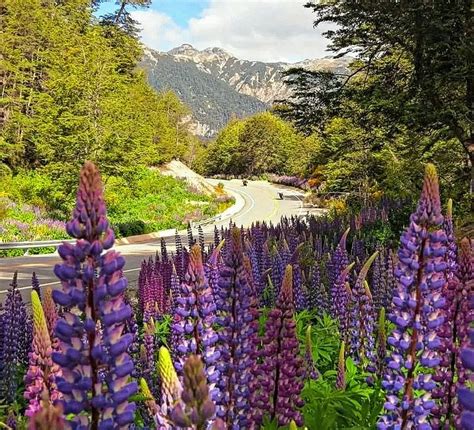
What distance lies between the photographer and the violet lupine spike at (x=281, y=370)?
2.73 metres

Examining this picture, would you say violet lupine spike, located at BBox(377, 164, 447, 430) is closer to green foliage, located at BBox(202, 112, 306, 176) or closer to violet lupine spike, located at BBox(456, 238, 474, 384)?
violet lupine spike, located at BBox(456, 238, 474, 384)

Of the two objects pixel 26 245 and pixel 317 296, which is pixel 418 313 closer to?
pixel 317 296

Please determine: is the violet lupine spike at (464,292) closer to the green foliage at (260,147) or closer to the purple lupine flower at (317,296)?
the purple lupine flower at (317,296)

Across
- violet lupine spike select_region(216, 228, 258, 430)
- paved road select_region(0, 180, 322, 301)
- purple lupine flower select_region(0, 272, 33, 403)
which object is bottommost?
paved road select_region(0, 180, 322, 301)

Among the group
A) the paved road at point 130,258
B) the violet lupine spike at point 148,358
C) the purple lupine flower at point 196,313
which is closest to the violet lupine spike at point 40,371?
the purple lupine flower at point 196,313

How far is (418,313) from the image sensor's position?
2.54 metres

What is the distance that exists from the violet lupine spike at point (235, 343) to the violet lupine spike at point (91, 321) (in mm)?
1119

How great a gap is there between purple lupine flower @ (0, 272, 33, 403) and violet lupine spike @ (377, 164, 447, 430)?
3068mm

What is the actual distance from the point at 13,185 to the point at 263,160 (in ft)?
203

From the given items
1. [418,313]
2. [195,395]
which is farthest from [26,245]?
[195,395]

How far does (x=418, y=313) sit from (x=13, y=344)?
349 cm

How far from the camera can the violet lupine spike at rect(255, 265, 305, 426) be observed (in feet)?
8.96

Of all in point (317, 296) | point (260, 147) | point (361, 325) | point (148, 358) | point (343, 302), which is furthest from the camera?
point (260, 147)

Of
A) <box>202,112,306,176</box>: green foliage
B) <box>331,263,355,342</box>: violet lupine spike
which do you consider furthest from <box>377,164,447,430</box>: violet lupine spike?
<box>202,112,306,176</box>: green foliage
